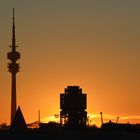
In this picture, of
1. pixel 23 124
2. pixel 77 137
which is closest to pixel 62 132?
pixel 77 137

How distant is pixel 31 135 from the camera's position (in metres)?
139

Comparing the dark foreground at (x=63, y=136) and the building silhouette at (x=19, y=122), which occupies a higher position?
the building silhouette at (x=19, y=122)

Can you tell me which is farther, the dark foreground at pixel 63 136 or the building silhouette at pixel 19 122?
the building silhouette at pixel 19 122

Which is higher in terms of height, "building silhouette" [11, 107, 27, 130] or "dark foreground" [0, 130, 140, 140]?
"building silhouette" [11, 107, 27, 130]

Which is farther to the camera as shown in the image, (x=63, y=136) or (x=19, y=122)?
(x=19, y=122)

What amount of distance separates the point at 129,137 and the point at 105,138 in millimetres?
4428

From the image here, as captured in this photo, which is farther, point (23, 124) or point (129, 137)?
point (23, 124)

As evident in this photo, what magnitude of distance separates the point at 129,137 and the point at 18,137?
60.8 feet

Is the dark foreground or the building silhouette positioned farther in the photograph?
the building silhouette

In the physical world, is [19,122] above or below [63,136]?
above

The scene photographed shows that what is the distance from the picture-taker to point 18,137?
140 m

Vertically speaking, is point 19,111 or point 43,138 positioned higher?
point 19,111

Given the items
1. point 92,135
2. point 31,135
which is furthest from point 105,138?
point 31,135

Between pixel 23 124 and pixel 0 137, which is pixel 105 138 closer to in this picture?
pixel 0 137
